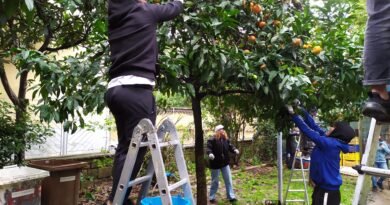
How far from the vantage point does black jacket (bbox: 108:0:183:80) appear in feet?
9.09

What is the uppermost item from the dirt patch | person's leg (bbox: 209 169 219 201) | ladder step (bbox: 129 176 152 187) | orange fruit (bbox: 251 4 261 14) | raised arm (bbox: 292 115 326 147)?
orange fruit (bbox: 251 4 261 14)

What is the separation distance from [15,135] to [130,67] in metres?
3.63

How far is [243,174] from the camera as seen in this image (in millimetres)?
Result: 11133

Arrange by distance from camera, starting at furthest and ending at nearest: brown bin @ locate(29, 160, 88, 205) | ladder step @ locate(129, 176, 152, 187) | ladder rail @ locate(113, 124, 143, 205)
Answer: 1. brown bin @ locate(29, 160, 88, 205)
2. ladder step @ locate(129, 176, 152, 187)
3. ladder rail @ locate(113, 124, 143, 205)

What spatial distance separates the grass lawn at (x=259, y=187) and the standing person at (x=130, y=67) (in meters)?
5.65

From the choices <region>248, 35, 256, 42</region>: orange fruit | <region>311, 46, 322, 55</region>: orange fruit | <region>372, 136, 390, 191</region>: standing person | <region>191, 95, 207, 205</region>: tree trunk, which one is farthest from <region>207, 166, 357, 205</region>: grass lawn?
<region>248, 35, 256, 42</region>: orange fruit

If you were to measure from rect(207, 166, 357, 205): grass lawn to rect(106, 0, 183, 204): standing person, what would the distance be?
5.65m

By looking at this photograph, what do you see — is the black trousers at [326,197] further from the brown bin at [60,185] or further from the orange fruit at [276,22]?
the brown bin at [60,185]

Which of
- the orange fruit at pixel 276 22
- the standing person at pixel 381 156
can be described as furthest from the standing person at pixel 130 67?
the standing person at pixel 381 156

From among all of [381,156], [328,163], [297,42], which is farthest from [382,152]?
[297,42]

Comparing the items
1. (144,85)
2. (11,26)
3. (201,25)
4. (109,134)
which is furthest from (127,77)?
(109,134)

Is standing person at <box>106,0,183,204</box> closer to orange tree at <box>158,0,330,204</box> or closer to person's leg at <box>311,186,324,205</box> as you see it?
orange tree at <box>158,0,330,204</box>

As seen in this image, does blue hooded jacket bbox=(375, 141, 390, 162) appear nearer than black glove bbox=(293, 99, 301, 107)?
No

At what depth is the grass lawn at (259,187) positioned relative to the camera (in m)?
8.28
